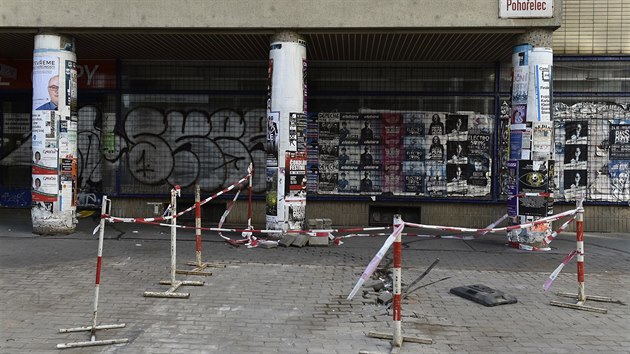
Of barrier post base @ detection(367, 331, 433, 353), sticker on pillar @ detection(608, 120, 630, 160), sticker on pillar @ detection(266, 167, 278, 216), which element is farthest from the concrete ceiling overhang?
barrier post base @ detection(367, 331, 433, 353)

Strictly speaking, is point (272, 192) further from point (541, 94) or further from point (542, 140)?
point (541, 94)

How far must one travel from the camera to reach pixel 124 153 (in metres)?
13.2

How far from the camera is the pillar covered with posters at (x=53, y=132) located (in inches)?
404

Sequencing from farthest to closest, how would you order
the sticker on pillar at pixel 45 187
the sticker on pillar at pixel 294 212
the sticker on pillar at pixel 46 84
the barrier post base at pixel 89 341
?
the sticker on pillar at pixel 45 187 < the sticker on pillar at pixel 46 84 < the sticker on pillar at pixel 294 212 < the barrier post base at pixel 89 341

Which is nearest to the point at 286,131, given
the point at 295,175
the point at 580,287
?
the point at 295,175

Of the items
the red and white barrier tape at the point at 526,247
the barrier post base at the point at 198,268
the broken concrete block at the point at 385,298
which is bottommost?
the broken concrete block at the point at 385,298

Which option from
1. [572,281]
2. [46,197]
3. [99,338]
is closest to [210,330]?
[99,338]

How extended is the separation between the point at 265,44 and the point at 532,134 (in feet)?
18.7

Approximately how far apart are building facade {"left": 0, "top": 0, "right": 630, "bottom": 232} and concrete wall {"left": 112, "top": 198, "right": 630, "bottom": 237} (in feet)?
0.11

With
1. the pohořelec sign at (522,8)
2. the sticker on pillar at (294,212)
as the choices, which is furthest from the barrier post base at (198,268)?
the pohořelec sign at (522,8)

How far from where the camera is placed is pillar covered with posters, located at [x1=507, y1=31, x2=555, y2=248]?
9727 mm

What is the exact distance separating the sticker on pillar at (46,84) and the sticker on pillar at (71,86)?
216 mm

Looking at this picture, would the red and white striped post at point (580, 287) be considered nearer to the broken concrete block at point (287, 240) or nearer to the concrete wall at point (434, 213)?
the broken concrete block at point (287, 240)

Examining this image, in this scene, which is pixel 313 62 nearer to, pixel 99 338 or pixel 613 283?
pixel 613 283
